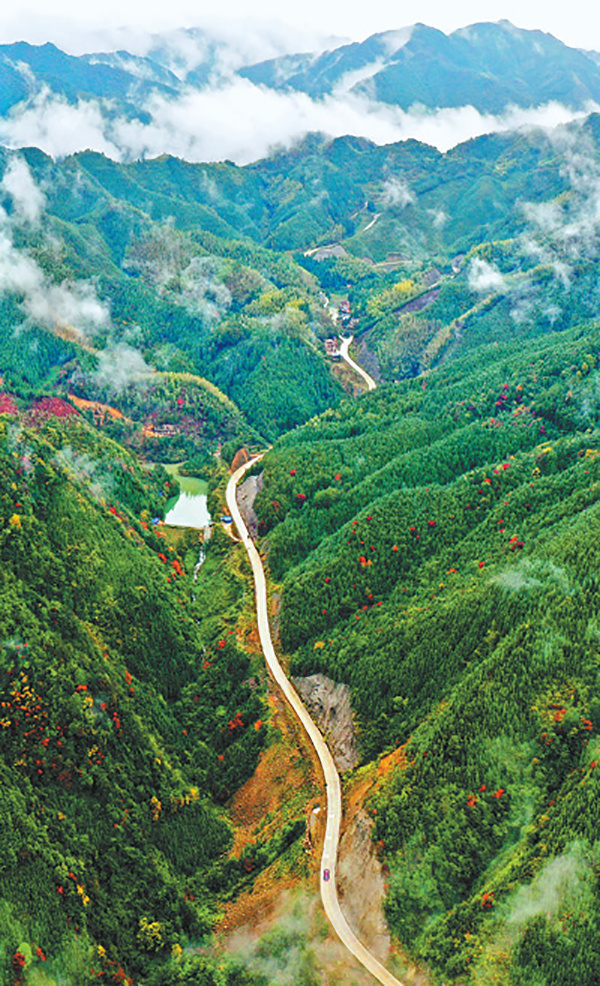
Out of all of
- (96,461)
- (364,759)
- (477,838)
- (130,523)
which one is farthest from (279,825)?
(96,461)

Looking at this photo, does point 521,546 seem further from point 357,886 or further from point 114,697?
point 114,697

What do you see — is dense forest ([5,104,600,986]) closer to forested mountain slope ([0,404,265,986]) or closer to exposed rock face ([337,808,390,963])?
forested mountain slope ([0,404,265,986])

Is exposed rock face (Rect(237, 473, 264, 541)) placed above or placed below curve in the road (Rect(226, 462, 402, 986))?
above

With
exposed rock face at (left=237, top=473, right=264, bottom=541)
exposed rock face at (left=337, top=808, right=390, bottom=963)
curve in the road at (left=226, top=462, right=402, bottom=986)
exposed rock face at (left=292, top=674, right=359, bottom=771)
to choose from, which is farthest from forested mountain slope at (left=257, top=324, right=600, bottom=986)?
exposed rock face at (left=237, top=473, right=264, bottom=541)

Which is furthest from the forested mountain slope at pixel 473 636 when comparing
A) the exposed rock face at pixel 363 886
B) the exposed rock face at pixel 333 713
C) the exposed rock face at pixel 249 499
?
the exposed rock face at pixel 249 499

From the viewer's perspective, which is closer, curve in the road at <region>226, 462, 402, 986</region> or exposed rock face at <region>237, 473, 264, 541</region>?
curve in the road at <region>226, 462, 402, 986</region>

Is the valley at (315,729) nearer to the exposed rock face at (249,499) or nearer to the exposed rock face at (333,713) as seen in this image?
the exposed rock face at (333,713)
